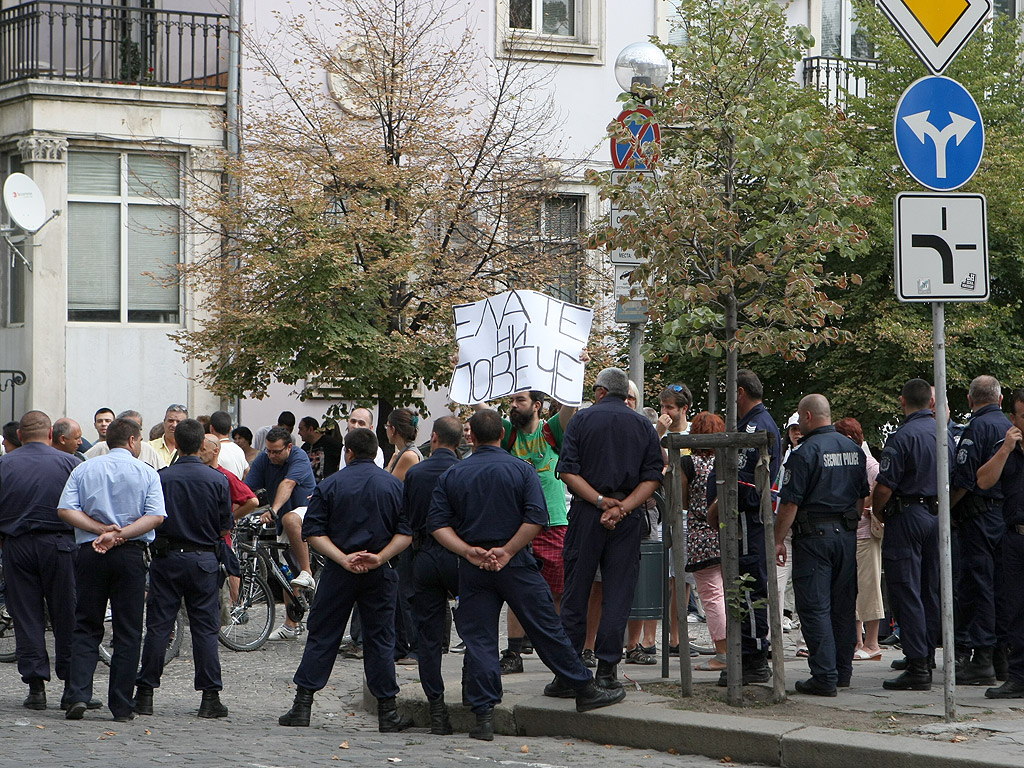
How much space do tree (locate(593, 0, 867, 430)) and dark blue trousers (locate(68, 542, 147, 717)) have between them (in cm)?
364

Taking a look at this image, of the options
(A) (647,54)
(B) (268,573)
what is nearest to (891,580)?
(A) (647,54)

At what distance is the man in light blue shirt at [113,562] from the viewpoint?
9.16 metres

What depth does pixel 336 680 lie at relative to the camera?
1111cm

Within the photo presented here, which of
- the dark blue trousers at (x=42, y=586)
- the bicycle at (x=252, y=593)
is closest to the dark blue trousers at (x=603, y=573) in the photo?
the dark blue trousers at (x=42, y=586)

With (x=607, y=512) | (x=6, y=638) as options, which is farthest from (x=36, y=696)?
(x=607, y=512)

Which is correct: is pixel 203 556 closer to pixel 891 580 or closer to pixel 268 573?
pixel 268 573

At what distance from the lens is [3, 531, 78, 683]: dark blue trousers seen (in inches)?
388

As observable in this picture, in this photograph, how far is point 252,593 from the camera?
41.1 feet

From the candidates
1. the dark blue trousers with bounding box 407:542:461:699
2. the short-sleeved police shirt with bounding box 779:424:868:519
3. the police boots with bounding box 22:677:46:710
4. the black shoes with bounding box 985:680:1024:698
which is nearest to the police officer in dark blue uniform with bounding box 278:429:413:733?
the dark blue trousers with bounding box 407:542:461:699

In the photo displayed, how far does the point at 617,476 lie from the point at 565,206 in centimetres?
1404

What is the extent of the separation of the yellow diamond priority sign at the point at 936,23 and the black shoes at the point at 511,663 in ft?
16.2

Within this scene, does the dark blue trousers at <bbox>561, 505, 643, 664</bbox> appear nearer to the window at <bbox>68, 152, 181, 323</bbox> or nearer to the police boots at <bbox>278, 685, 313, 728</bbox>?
the police boots at <bbox>278, 685, 313, 728</bbox>

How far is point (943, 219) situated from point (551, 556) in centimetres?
409

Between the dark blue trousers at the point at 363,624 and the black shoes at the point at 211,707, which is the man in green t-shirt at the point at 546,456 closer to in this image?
the dark blue trousers at the point at 363,624
